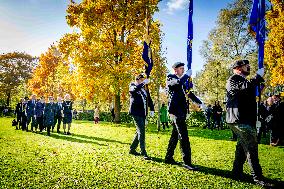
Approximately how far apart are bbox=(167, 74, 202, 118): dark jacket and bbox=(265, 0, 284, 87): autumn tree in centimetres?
1846

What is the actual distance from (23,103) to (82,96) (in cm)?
774

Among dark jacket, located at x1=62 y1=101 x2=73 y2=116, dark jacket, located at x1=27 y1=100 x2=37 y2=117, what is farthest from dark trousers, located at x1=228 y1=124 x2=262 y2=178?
dark jacket, located at x1=27 y1=100 x2=37 y2=117

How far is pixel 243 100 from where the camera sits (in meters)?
5.96

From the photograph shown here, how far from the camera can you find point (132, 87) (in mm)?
8797

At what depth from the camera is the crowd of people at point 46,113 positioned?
16.5 meters

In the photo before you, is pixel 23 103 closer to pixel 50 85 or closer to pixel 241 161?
pixel 241 161

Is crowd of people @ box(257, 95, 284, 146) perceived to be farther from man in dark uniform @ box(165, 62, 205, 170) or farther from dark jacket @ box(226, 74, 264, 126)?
dark jacket @ box(226, 74, 264, 126)

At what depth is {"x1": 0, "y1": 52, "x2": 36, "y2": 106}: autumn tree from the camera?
216ft

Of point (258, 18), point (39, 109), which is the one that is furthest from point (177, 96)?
point (39, 109)

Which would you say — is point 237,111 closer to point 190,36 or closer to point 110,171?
point 110,171

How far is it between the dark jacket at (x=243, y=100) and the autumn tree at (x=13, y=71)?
218ft

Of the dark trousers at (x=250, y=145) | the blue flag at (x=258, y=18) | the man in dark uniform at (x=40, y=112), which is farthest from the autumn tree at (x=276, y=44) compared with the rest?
the dark trousers at (x=250, y=145)

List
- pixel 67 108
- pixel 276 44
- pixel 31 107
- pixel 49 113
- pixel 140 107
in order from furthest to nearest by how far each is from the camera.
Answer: pixel 276 44, pixel 31 107, pixel 49 113, pixel 67 108, pixel 140 107

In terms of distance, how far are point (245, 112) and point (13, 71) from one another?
235 feet
